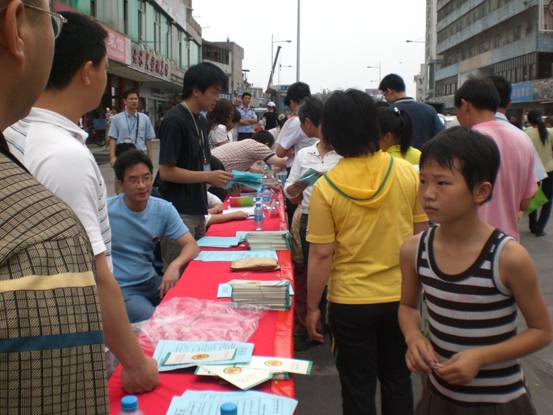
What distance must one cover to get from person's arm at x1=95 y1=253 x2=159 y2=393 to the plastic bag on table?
47 cm

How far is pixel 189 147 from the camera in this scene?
414cm

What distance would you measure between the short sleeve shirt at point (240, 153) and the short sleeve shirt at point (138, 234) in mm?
2642

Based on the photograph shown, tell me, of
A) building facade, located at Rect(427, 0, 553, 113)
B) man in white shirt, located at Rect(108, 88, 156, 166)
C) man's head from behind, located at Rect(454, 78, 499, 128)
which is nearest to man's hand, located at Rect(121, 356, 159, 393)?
man's head from behind, located at Rect(454, 78, 499, 128)

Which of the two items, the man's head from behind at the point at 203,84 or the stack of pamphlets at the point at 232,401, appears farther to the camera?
the man's head from behind at the point at 203,84

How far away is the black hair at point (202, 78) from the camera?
13.5ft

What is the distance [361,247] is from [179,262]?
4.64ft

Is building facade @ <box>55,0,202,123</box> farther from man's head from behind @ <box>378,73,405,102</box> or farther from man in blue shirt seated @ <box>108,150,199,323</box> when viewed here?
man in blue shirt seated @ <box>108,150,199,323</box>

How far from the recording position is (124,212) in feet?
12.3

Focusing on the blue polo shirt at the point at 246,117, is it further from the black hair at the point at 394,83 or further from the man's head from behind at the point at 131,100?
the black hair at the point at 394,83

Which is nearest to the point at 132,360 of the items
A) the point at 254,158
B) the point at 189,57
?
the point at 254,158

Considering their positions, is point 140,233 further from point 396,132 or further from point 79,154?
point 79,154

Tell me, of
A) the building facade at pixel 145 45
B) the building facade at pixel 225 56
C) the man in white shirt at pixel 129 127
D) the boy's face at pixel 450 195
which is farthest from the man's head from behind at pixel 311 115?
the building facade at pixel 225 56

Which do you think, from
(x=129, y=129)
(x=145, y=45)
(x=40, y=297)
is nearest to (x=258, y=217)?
(x=129, y=129)

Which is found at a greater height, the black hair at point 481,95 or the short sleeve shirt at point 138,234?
the black hair at point 481,95
